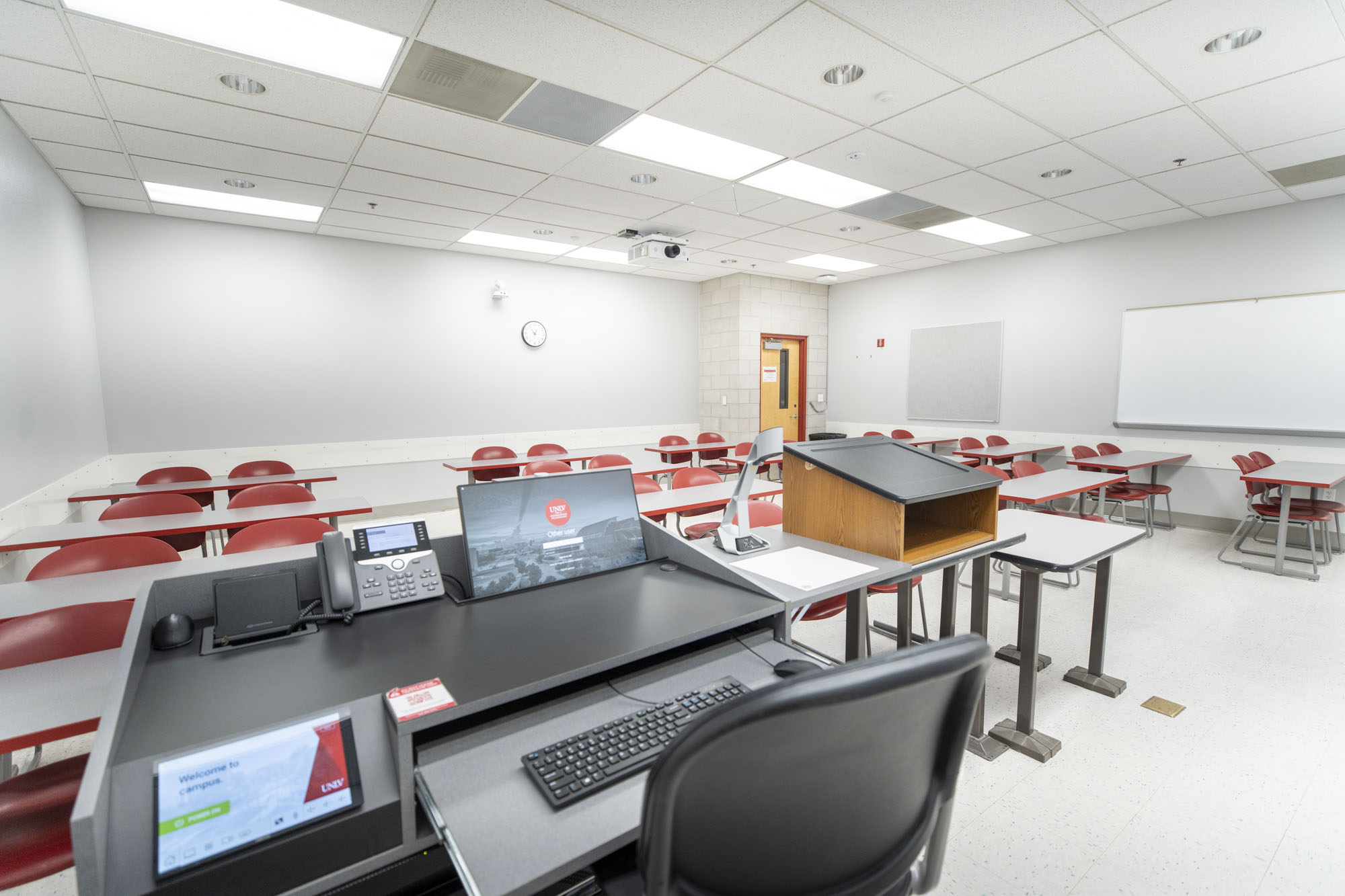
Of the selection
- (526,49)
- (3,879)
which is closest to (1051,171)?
(526,49)

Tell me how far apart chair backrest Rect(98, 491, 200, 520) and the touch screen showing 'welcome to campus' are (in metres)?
3.41

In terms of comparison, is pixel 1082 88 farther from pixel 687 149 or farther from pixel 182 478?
pixel 182 478

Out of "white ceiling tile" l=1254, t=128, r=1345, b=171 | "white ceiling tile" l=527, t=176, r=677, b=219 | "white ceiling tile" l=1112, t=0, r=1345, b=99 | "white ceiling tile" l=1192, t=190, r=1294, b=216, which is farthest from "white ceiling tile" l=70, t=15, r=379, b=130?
"white ceiling tile" l=1192, t=190, r=1294, b=216

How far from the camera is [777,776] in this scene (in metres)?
0.74

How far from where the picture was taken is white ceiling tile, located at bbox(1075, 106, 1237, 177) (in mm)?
3496

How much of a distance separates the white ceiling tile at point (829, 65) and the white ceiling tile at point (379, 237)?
428 cm

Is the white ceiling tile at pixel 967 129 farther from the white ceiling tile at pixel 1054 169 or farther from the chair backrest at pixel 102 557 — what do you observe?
the chair backrest at pixel 102 557

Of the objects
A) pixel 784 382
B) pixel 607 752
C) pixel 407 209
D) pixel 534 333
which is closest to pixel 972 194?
pixel 784 382

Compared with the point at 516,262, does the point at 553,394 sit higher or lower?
lower

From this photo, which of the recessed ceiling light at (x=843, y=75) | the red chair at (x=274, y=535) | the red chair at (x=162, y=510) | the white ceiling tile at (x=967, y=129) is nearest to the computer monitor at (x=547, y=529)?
the red chair at (x=274, y=535)

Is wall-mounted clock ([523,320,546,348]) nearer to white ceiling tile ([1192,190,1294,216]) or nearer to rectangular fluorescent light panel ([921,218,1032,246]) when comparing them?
rectangular fluorescent light panel ([921,218,1032,246])

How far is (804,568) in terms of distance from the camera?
70.0 inches

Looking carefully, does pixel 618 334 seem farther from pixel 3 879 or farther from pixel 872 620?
pixel 3 879

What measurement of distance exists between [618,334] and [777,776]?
7.48 m
